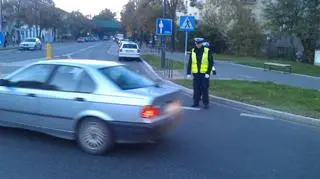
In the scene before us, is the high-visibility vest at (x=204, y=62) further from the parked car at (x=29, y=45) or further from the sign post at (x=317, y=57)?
the parked car at (x=29, y=45)

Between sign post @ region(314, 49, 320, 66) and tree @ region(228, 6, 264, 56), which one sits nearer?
sign post @ region(314, 49, 320, 66)

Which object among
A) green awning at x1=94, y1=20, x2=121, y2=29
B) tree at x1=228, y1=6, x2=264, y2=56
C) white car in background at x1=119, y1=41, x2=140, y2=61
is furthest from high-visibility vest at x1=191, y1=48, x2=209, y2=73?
green awning at x1=94, y1=20, x2=121, y2=29

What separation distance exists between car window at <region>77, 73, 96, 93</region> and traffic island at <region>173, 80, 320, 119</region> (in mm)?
5954

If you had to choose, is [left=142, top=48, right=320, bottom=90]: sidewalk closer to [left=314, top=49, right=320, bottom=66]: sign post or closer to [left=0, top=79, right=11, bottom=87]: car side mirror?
[left=314, top=49, right=320, bottom=66]: sign post

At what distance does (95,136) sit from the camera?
22.2ft

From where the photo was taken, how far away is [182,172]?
Result: 6.10 meters

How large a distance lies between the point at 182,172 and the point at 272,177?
1.21 meters

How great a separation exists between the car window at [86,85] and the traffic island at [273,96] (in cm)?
595

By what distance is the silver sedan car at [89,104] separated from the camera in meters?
6.61

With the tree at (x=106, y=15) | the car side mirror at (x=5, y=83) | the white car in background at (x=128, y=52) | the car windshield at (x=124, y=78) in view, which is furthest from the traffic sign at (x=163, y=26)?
the tree at (x=106, y=15)

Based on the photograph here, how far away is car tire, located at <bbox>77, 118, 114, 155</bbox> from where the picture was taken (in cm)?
671

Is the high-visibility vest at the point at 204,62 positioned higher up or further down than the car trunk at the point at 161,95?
higher up

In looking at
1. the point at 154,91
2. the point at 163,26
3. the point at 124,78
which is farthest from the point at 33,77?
the point at 163,26

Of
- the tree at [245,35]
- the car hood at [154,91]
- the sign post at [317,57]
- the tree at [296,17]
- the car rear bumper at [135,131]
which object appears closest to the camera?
the car rear bumper at [135,131]
